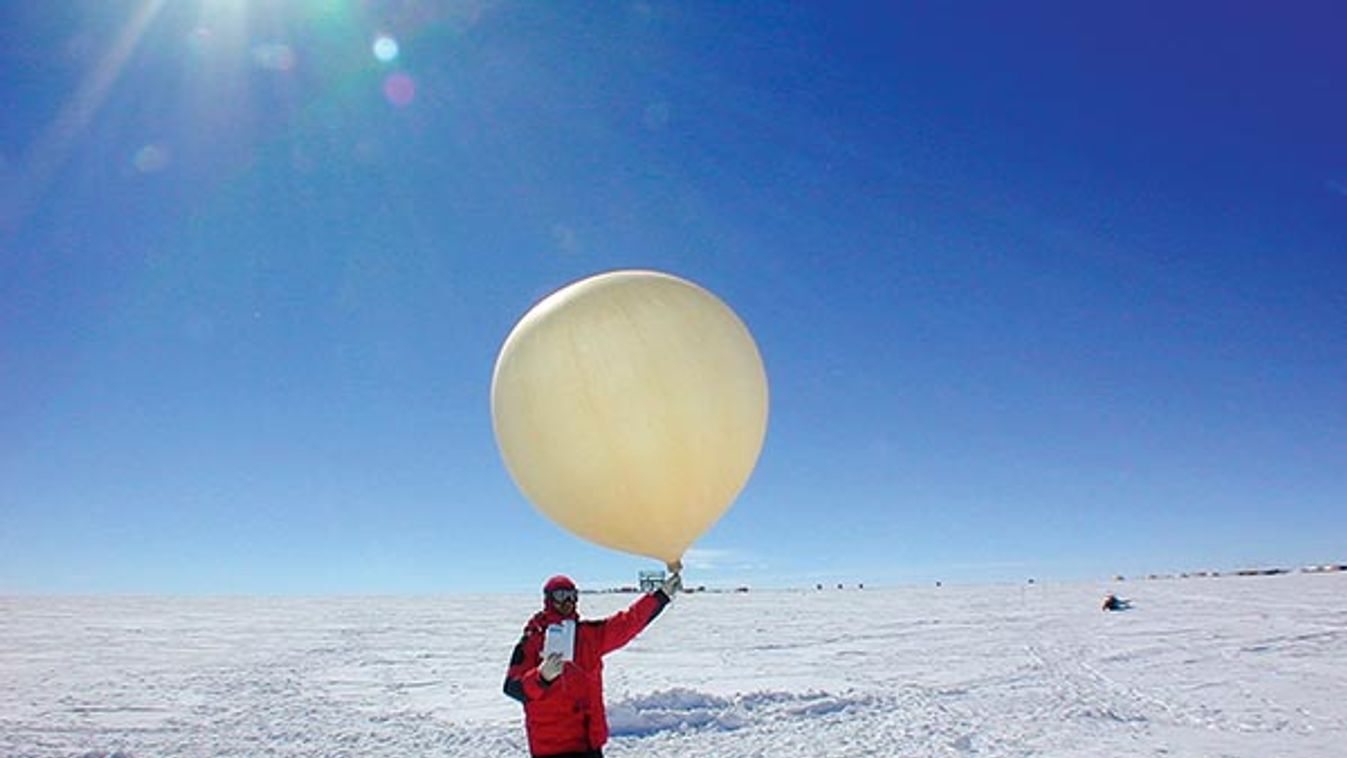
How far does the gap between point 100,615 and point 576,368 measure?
1219 inches

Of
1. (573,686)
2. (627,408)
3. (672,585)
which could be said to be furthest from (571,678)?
(627,408)

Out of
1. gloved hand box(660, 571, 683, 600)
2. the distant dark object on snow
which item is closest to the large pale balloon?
gloved hand box(660, 571, 683, 600)

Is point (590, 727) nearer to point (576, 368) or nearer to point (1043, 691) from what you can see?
point (576, 368)

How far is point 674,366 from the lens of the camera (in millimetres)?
3740

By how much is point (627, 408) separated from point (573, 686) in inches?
46.7

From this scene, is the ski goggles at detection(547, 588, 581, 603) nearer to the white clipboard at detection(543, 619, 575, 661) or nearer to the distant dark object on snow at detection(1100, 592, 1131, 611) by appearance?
the white clipboard at detection(543, 619, 575, 661)

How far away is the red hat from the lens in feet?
12.6

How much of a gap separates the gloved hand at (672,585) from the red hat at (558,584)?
1.31 feet

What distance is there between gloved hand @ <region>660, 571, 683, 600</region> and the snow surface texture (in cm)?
442

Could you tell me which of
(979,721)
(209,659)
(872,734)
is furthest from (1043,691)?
(209,659)

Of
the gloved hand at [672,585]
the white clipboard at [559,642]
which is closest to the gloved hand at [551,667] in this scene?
the white clipboard at [559,642]

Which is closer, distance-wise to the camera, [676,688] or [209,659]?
[676,688]

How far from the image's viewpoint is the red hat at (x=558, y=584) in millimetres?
3850

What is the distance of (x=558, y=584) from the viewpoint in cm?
386
